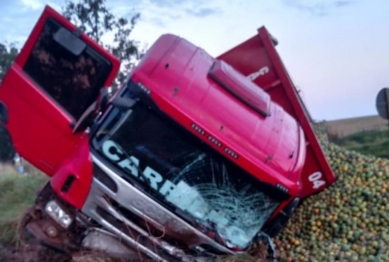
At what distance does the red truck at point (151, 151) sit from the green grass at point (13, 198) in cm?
194

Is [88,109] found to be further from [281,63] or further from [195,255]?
[281,63]

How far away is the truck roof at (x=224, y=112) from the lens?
481 cm

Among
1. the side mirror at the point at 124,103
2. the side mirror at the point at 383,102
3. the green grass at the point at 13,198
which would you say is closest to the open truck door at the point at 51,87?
the side mirror at the point at 124,103

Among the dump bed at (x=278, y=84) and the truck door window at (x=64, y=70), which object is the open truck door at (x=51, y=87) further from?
the dump bed at (x=278, y=84)

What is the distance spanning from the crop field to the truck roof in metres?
0.90

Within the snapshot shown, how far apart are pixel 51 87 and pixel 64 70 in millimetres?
200

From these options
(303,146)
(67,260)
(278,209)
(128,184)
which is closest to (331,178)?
(303,146)

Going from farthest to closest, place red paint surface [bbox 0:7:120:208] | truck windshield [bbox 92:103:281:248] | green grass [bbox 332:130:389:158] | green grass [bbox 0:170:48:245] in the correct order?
green grass [bbox 332:130:389:158]
green grass [bbox 0:170:48:245]
red paint surface [bbox 0:7:120:208]
truck windshield [bbox 92:103:281:248]

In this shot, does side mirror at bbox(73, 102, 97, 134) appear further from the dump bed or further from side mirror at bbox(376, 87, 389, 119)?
side mirror at bbox(376, 87, 389, 119)

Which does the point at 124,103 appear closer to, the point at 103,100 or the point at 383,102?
the point at 103,100

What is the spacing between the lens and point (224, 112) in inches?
198

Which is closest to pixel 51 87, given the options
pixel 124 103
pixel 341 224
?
pixel 124 103

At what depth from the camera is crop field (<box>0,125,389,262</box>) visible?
5383mm

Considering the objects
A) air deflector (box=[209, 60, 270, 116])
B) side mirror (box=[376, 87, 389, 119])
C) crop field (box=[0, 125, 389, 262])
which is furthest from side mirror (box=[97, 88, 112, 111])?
side mirror (box=[376, 87, 389, 119])
